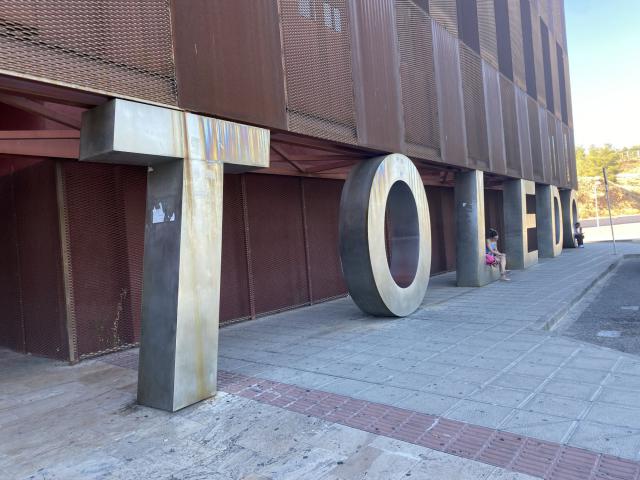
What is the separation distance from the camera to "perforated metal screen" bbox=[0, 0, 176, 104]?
3.39 m

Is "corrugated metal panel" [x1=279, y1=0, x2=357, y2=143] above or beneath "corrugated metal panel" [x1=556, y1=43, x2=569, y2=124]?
beneath

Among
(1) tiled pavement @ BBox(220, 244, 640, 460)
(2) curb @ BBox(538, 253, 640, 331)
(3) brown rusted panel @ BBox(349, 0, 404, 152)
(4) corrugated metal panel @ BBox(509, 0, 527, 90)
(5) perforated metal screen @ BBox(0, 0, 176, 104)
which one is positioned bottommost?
(2) curb @ BBox(538, 253, 640, 331)

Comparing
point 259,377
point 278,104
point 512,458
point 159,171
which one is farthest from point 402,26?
point 512,458

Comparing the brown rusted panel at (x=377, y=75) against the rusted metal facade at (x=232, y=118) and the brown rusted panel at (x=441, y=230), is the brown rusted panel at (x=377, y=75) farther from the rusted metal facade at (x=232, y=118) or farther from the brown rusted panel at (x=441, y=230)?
the brown rusted panel at (x=441, y=230)

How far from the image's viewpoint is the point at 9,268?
7371 millimetres

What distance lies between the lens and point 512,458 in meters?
3.13

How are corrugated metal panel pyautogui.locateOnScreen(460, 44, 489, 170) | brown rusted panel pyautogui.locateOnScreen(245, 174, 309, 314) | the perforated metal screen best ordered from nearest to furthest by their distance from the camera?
the perforated metal screen, brown rusted panel pyautogui.locateOnScreen(245, 174, 309, 314), corrugated metal panel pyautogui.locateOnScreen(460, 44, 489, 170)

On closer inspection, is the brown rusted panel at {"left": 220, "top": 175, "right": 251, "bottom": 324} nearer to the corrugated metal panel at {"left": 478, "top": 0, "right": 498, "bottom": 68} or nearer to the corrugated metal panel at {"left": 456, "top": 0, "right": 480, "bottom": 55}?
the corrugated metal panel at {"left": 456, "top": 0, "right": 480, "bottom": 55}

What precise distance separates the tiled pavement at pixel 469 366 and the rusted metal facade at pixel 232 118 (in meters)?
1.89

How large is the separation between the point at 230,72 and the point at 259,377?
A: 11.0 feet

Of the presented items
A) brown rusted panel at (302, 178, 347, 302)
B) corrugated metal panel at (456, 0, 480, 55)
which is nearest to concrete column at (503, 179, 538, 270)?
corrugated metal panel at (456, 0, 480, 55)

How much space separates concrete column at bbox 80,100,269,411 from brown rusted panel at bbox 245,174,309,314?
4219 mm

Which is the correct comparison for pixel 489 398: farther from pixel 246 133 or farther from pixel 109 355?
pixel 109 355

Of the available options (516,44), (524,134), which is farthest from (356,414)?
(516,44)
